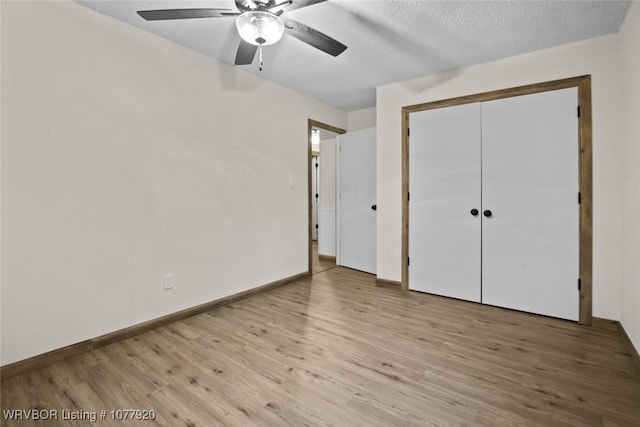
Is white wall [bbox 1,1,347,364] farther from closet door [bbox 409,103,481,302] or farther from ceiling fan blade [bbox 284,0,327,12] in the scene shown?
closet door [bbox 409,103,481,302]

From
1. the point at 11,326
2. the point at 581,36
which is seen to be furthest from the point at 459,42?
the point at 11,326

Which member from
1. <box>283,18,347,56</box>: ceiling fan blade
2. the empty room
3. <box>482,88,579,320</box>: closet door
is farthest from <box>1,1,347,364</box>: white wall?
<box>482,88,579,320</box>: closet door

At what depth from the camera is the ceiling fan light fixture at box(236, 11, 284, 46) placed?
1696 mm

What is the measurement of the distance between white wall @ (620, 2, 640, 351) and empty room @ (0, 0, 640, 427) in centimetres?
3

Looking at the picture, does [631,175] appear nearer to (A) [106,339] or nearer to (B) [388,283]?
(B) [388,283]

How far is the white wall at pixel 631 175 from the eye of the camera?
1.99 metres

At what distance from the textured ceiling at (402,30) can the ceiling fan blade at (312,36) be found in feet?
1.23

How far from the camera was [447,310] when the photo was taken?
9.57ft

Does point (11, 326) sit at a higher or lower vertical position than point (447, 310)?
higher

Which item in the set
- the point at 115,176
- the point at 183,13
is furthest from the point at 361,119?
the point at 115,176

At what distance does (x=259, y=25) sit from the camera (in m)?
1.72

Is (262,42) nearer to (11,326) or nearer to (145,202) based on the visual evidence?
(145,202)

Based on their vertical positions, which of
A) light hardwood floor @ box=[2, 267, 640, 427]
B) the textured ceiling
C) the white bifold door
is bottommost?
light hardwood floor @ box=[2, 267, 640, 427]

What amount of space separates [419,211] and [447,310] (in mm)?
1107
